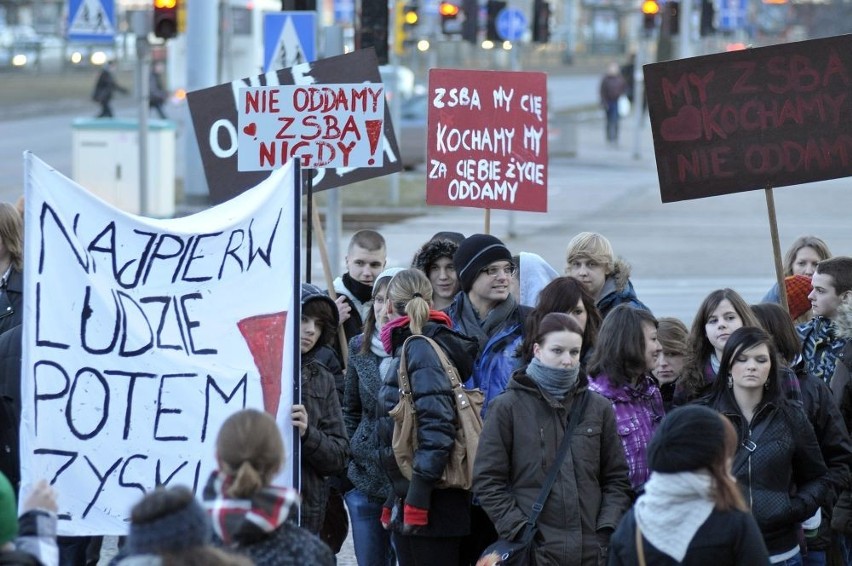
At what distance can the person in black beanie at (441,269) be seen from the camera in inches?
273

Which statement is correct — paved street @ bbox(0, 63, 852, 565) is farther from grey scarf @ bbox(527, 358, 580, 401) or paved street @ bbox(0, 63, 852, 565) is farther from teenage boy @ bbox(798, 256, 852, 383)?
grey scarf @ bbox(527, 358, 580, 401)

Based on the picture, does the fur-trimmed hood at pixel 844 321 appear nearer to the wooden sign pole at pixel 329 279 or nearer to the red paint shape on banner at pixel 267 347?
the wooden sign pole at pixel 329 279

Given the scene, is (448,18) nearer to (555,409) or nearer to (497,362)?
(497,362)

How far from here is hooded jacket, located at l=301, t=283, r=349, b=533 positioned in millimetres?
5500

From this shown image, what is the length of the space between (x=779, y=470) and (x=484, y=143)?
3.84 metres

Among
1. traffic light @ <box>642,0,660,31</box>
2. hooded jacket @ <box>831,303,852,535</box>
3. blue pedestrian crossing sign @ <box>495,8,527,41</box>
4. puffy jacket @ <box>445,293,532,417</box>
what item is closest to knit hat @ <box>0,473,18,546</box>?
puffy jacket @ <box>445,293,532,417</box>

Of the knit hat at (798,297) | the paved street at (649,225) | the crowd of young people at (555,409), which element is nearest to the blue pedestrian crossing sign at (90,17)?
the paved street at (649,225)

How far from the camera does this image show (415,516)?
217 inches

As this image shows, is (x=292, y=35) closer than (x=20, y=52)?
Yes

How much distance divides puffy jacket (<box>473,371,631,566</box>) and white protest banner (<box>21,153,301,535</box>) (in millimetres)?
688

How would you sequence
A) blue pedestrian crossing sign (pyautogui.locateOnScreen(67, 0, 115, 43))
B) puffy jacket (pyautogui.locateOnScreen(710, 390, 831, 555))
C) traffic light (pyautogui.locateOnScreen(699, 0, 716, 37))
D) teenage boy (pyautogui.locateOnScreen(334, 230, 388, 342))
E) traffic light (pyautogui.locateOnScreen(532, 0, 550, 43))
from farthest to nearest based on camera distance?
traffic light (pyautogui.locateOnScreen(699, 0, 716, 37)), traffic light (pyautogui.locateOnScreen(532, 0, 550, 43)), blue pedestrian crossing sign (pyautogui.locateOnScreen(67, 0, 115, 43)), teenage boy (pyautogui.locateOnScreen(334, 230, 388, 342)), puffy jacket (pyautogui.locateOnScreen(710, 390, 831, 555))

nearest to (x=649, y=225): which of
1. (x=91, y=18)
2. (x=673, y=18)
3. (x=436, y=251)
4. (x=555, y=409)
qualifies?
(x=91, y=18)

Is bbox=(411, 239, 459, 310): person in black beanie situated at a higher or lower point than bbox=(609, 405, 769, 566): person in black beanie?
higher

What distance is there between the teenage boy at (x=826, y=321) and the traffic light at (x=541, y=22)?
1927cm
